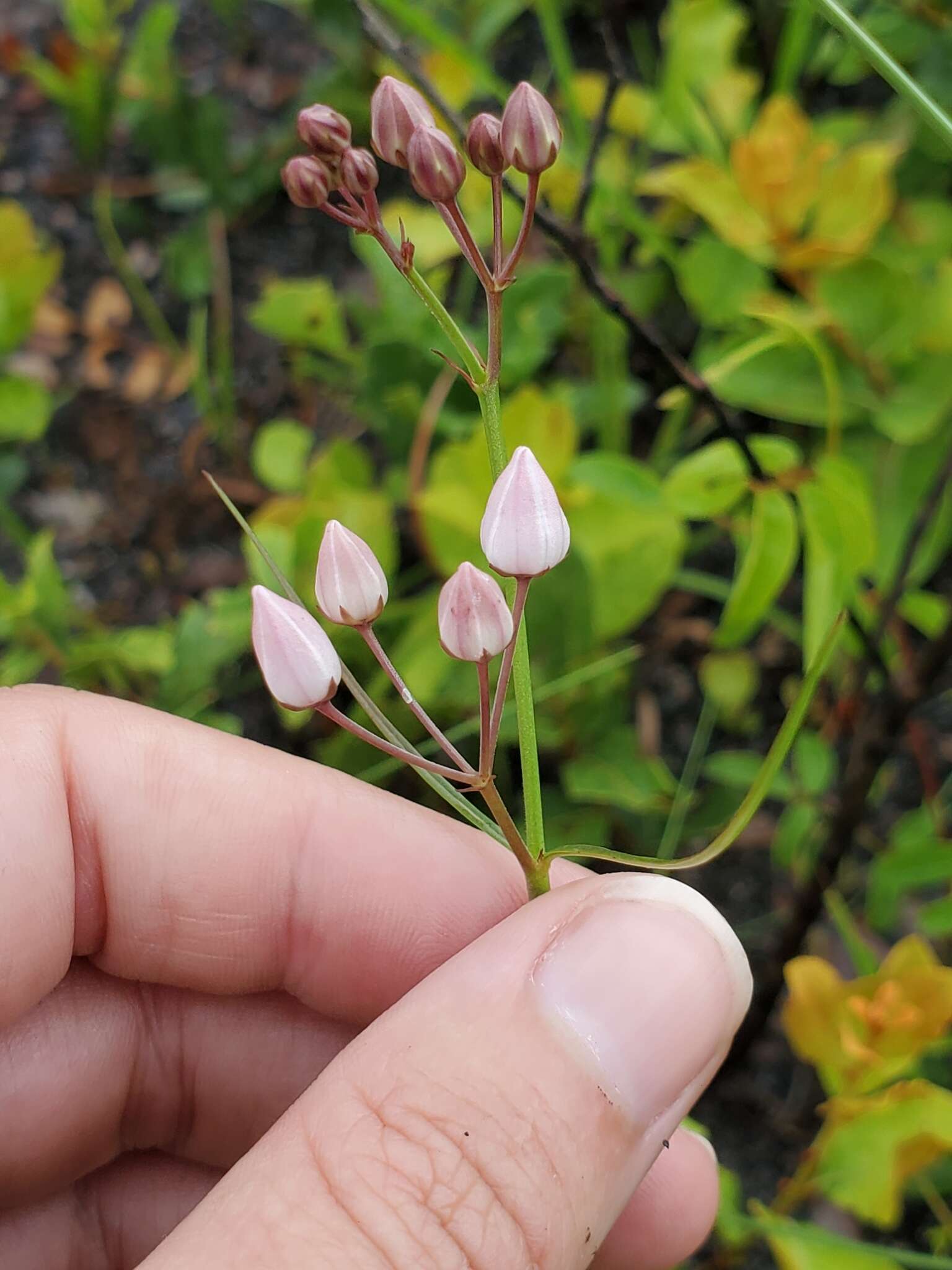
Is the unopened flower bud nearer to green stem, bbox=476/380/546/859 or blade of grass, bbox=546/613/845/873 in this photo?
green stem, bbox=476/380/546/859

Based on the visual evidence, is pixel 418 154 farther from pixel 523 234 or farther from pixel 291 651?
pixel 291 651

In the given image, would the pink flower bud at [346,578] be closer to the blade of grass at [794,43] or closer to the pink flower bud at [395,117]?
the pink flower bud at [395,117]

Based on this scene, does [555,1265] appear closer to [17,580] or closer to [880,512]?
[880,512]

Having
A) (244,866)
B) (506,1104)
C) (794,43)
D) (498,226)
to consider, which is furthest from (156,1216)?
(794,43)

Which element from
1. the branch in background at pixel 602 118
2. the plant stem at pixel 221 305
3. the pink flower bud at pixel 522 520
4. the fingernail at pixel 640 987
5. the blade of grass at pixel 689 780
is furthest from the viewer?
the plant stem at pixel 221 305

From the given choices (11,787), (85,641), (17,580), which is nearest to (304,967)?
(11,787)

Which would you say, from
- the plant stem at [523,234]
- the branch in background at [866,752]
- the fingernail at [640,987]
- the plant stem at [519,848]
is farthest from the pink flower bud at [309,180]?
the branch in background at [866,752]

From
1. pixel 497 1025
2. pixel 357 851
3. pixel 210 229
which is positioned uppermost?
pixel 497 1025
